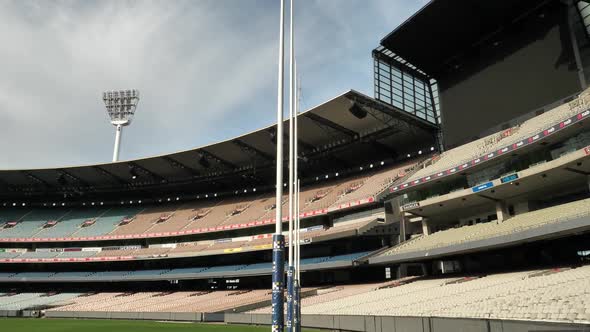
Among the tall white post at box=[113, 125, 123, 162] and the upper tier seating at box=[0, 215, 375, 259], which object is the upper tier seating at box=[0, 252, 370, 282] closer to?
the upper tier seating at box=[0, 215, 375, 259]

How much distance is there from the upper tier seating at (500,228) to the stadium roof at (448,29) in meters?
14.4

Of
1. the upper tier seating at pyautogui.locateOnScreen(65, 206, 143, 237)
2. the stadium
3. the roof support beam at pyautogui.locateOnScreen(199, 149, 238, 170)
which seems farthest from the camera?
the upper tier seating at pyautogui.locateOnScreen(65, 206, 143, 237)

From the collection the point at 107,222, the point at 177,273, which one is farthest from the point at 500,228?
the point at 107,222

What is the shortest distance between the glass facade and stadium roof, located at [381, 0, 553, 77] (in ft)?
3.16

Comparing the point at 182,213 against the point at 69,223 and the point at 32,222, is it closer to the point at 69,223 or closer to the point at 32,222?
the point at 69,223

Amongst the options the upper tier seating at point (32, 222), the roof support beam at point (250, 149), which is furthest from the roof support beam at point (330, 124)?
the upper tier seating at point (32, 222)

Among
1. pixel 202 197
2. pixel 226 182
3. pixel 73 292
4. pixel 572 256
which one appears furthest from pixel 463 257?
pixel 73 292

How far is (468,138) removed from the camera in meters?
31.9

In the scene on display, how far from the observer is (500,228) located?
23156 millimetres

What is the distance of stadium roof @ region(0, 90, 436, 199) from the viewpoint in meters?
37.1

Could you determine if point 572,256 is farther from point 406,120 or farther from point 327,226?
point 327,226

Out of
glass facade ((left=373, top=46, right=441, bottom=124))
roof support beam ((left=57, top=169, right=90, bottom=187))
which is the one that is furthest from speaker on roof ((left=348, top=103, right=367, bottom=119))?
roof support beam ((left=57, top=169, right=90, bottom=187))

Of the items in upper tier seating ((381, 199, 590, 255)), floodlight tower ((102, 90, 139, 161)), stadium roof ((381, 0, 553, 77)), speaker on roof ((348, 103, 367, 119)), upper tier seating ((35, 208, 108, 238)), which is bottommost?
upper tier seating ((381, 199, 590, 255))

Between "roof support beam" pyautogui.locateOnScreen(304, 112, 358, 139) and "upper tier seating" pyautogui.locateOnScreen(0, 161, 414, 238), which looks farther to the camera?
"upper tier seating" pyautogui.locateOnScreen(0, 161, 414, 238)
